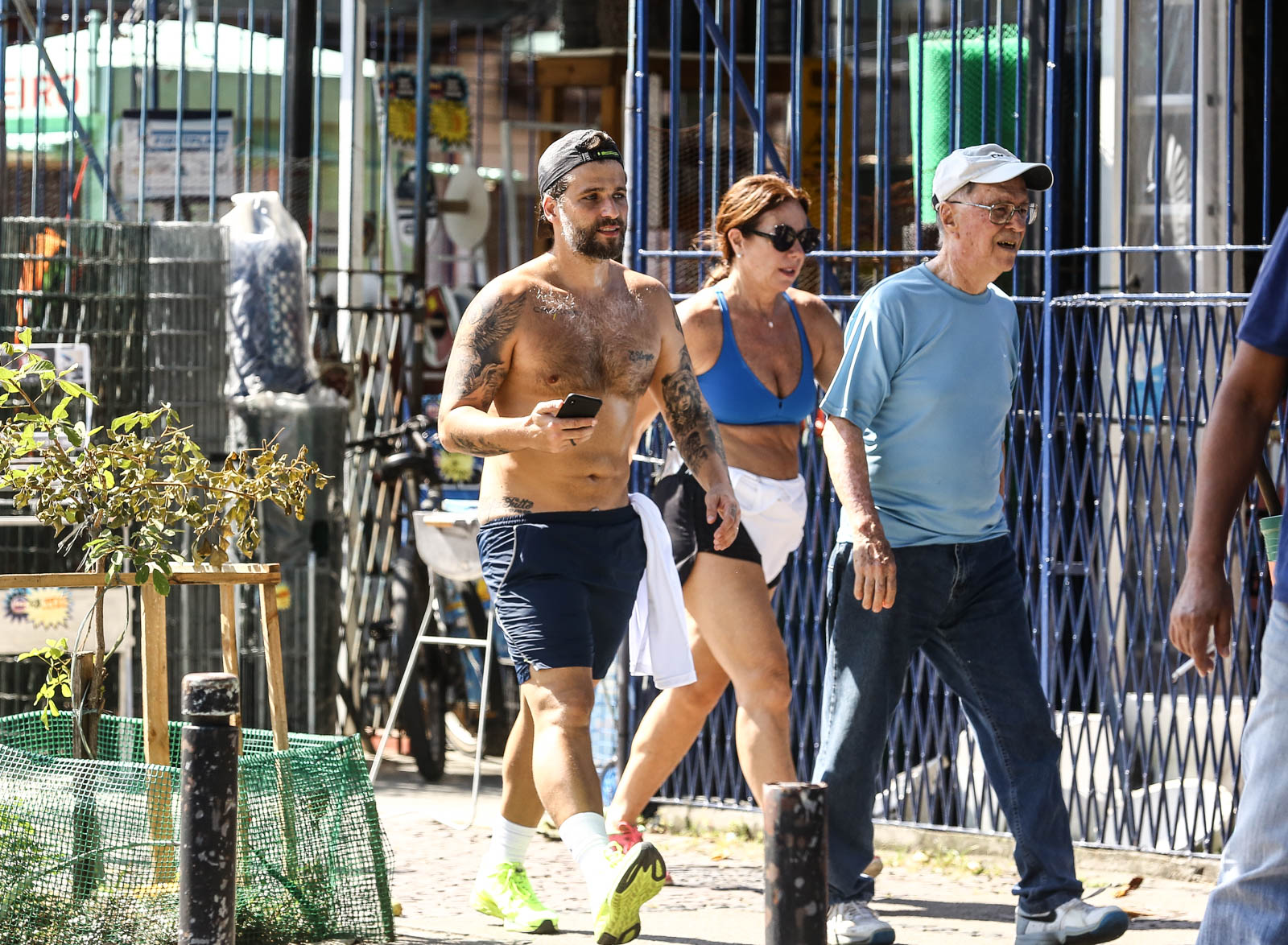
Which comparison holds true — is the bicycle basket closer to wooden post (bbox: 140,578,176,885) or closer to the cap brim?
wooden post (bbox: 140,578,176,885)

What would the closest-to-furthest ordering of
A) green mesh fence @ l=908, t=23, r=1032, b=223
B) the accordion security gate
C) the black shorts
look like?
the black shorts < the accordion security gate < green mesh fence @ l=908, t=23, r=1032, b=223

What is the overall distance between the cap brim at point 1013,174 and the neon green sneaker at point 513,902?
2.24m

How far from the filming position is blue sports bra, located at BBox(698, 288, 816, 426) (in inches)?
220

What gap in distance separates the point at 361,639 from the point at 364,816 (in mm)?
3714

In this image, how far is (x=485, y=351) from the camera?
4.71m

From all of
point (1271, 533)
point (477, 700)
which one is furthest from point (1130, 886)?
point (477, 700)

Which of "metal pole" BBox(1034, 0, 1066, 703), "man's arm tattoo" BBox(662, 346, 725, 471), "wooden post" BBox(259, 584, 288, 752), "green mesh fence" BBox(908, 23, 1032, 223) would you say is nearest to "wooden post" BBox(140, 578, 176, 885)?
"wooden post" BBox(259, 584, 288, 752)

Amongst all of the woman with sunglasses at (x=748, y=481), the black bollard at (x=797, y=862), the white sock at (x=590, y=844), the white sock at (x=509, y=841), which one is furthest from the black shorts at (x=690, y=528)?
the black bollard at (x=797, y=862)

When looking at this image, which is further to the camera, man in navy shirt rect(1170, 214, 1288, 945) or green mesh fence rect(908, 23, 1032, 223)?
green mesh fence rect(908, 23, 1032, 223)

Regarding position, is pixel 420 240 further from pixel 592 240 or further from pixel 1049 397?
pixel 592 240

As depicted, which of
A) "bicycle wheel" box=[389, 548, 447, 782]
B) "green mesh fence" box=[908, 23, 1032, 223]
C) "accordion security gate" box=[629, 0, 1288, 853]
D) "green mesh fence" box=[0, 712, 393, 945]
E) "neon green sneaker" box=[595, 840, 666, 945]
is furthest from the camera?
"bicycle wheel" box=[389, 548, 447, 782]

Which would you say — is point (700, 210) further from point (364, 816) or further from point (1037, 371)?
point (364, 816)

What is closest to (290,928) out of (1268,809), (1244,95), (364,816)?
(364,816)

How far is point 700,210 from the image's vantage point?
7.10 meters
